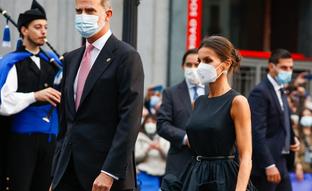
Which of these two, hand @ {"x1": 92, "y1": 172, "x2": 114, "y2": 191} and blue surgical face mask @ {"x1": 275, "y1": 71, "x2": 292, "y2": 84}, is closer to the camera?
hand @ {"x1": 92, "y1": 172, "x2": 114, "y2": 191}

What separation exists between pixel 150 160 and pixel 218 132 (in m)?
5.56

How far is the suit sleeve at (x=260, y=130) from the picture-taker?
8.45 meters

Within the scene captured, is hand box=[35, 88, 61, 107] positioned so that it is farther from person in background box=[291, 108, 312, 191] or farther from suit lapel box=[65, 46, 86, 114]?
person in background box=[291, 108, 312, 191]

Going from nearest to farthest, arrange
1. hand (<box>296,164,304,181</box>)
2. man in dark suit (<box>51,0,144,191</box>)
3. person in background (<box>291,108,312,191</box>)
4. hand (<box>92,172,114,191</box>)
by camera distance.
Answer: hand (<box>92,172,114,191</box>) → man in dark suit (<box>51,0,144,191</box>) → hand (<box>296,164,304,181</box>) → person in background (<box>291,108,312,191</box>)

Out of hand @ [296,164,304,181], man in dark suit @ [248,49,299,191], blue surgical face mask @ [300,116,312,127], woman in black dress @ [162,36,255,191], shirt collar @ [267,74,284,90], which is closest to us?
woman in black dress @ [162,36,255,191]

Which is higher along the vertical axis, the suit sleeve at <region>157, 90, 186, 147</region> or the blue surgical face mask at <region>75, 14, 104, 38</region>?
the blue surgical face mask at <region>75, 14, 104, 38</region>

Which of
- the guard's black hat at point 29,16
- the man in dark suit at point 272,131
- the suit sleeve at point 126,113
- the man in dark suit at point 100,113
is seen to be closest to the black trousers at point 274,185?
the man in dark suit at point 272,131

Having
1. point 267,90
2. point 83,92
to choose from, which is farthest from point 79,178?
point 267,90

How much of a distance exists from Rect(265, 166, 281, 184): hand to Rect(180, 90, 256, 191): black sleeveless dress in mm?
2608

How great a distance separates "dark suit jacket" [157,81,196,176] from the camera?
8.16 meters

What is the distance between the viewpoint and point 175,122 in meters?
8.39

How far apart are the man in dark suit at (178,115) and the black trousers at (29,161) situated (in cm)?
108

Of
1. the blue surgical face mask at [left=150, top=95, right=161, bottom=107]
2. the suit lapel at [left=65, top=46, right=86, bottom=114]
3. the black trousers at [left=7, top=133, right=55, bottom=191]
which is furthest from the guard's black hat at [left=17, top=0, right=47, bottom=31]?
the blue surgical face mask at [left=150, top=95, right=161, bottom=107]

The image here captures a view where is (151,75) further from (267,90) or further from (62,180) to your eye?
(62,180)
